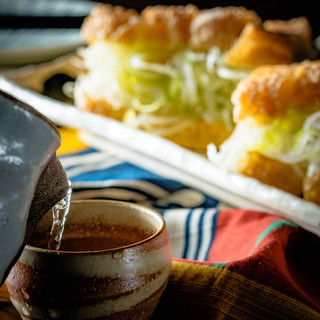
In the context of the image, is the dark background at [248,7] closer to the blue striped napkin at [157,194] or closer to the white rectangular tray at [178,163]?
the white rectangular tray at [178,163]

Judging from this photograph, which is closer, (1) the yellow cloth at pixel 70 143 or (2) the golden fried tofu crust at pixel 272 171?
(2) the golden fried tofu crust at pixel 272 171

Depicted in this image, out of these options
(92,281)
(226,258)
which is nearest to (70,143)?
(226,258)

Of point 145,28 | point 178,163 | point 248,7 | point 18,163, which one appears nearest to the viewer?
point 18,163

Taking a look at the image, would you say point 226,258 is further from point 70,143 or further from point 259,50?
point 70,143

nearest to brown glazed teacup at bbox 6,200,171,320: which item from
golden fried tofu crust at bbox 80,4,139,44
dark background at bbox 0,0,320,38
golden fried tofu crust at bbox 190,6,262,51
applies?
golden fried tofu crust at bbox 190,6,262,51

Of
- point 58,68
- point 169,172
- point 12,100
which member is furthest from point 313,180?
point 58,68

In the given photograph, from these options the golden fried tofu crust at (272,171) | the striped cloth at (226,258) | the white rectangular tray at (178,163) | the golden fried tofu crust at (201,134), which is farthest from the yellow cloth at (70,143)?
the golden fried tofu crust at (272,171)
